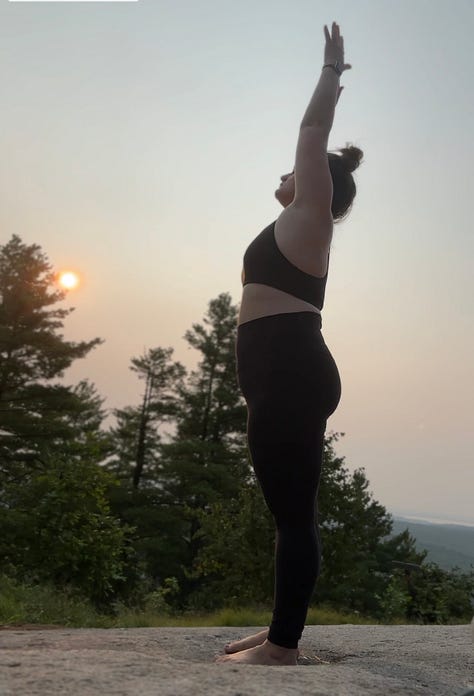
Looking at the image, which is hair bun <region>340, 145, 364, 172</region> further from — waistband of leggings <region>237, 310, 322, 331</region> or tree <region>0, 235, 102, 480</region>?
tree <region>0, 235, 102, 480</region>

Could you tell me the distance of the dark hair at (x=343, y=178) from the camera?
2658 millimetres

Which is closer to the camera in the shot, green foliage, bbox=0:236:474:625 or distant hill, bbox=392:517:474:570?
green foliage, bbox=0:236:474:625

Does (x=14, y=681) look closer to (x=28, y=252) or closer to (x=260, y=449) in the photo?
(x=260, y=449)

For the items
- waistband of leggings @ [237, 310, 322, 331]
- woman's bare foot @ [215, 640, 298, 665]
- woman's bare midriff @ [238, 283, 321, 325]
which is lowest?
woman's bare foot @ [215, 640, 298, 665]

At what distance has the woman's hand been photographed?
2.65 metres

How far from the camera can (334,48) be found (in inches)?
105

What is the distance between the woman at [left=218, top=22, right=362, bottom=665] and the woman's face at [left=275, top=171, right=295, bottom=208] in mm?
189

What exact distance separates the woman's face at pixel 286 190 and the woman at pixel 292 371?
189mm

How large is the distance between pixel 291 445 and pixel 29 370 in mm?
21700

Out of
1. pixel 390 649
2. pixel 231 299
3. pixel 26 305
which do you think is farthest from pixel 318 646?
pixel 231 299

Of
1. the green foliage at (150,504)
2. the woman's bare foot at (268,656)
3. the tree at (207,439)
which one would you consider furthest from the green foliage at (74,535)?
the tree at (207,439)

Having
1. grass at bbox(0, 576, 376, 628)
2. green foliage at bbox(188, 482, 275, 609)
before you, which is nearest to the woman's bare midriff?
grass at bbox(0, 576, 376, 628)

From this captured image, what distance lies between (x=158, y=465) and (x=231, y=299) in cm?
945

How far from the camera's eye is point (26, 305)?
2236 cm
